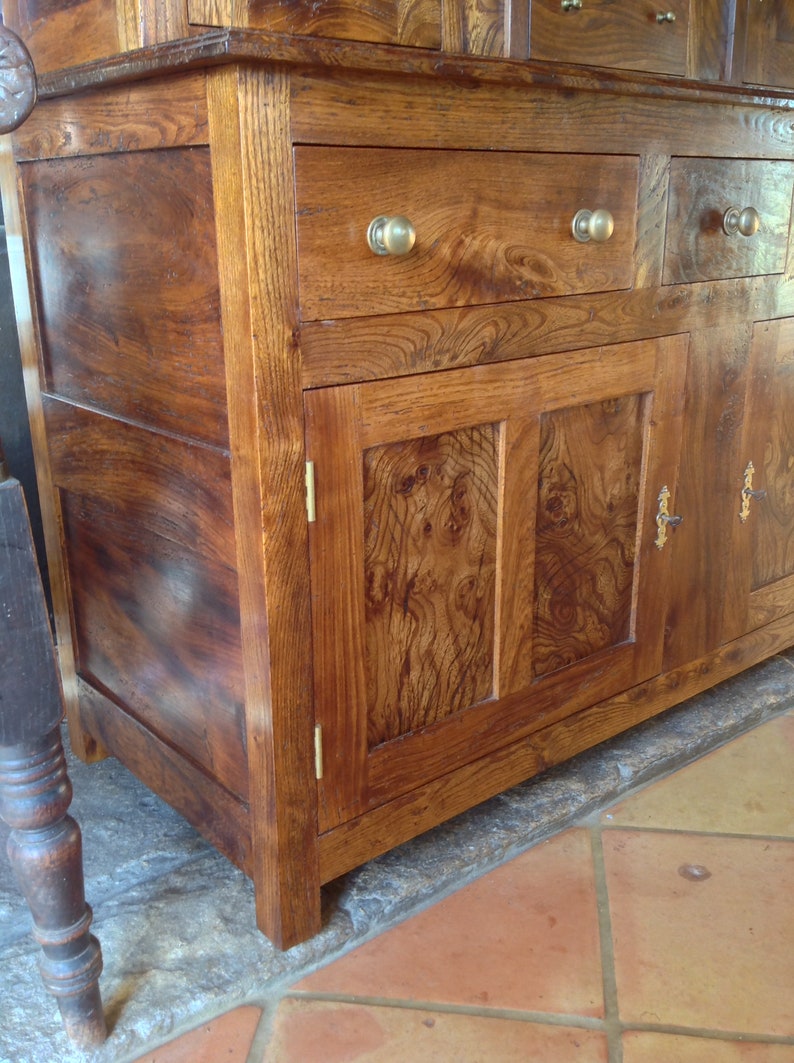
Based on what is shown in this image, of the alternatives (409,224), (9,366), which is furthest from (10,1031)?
(9,366)

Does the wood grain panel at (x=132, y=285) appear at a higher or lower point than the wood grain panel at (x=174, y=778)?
higher

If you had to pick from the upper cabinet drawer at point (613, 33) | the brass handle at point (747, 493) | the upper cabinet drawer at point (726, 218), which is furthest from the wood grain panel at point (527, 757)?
the upper cabinet drawer at point (613, 33)

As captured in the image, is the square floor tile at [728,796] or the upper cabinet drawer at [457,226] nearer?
the upper cabinet drawer at [457,226]

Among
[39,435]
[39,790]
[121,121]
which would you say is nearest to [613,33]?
[121,121]

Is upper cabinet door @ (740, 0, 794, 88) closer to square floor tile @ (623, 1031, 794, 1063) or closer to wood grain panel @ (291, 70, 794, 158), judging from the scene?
wood grain panel @ (291, 70, 794, 158)

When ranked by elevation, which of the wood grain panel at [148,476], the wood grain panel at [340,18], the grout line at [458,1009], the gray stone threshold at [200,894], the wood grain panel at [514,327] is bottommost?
the grout line at [458,1009]

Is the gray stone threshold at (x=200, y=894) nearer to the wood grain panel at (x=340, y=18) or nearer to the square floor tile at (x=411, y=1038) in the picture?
the square floor tile at (x=411, y=1038)

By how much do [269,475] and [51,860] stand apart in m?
0.42

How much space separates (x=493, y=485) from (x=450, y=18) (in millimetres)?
513

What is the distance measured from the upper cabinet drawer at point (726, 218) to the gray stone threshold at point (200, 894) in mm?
736

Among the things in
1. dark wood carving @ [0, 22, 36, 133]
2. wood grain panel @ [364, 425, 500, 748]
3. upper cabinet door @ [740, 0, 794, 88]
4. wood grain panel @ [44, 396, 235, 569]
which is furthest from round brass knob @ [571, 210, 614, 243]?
dark wood carving @ [0, 22, 36, 133]

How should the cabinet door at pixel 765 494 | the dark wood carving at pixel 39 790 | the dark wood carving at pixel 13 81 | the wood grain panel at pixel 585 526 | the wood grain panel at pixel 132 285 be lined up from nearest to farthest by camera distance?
the dark wood carving at pixel 13 81
the dark wood carving at pixel 39 790
the wood grain panel at pixel 132 285
the wood grain panel at pixel 585 526
the cabinet door at pixel 765 494

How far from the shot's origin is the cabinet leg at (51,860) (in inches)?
36.0

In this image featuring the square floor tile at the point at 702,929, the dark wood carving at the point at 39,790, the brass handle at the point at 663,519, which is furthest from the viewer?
the brass handle at the point at 663,519
